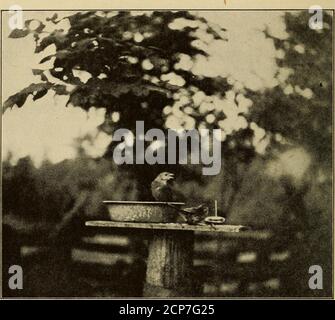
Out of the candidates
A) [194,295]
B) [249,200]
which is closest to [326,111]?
[249,200]

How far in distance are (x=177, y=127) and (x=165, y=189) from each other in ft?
0.49

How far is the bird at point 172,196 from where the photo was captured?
0.94 meters

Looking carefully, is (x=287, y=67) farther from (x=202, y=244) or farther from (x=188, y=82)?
(x=202, y=244)

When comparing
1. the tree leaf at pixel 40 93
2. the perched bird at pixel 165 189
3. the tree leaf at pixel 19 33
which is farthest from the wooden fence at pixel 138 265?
the tree leaf at pixel 19 33

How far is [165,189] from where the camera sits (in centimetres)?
94

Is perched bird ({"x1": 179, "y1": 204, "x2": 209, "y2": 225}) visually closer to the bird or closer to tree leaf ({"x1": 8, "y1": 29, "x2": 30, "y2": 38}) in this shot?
the bird

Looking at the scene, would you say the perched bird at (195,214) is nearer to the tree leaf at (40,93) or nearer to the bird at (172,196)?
the bird at (172,196)

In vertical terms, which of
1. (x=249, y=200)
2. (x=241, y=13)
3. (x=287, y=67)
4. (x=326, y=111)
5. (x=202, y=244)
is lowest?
(x=202, y=244)

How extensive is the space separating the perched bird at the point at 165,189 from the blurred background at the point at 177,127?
0.05 feet

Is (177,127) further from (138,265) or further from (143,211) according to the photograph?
(138,265)

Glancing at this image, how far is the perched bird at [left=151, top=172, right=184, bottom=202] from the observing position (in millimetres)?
936

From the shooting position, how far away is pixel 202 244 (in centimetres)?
95

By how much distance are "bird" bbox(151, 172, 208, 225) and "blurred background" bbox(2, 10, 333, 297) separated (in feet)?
0.06

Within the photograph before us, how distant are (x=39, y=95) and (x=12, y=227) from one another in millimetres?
319
